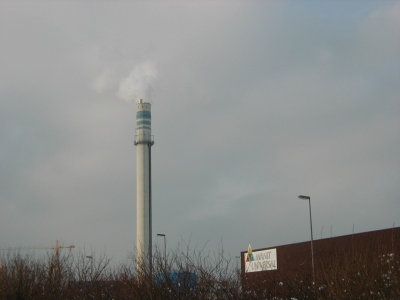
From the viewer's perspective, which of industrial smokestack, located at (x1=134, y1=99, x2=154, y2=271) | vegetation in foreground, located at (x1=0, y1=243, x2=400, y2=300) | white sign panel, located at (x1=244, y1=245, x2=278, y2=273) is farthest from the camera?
industrial smokestack, located at (x1=134, y1=99, x2=154, y2=271)

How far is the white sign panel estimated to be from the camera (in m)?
47.2

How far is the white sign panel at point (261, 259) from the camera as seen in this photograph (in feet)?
155

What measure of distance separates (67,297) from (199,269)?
707cm

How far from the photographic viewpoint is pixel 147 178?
5719 cm

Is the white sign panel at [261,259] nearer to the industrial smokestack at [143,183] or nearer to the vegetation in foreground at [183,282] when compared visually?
the industrial smokestack at [143,183]

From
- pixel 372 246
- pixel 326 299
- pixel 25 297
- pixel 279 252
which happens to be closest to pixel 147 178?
pixel 279 252

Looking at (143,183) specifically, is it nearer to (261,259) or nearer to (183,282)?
(261,259)

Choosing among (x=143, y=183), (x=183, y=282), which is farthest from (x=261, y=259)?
(x=183, y=282)

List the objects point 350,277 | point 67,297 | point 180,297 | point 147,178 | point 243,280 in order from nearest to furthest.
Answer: point 350,277
point 180,297
point 243,280
point 67,297
point 147,178

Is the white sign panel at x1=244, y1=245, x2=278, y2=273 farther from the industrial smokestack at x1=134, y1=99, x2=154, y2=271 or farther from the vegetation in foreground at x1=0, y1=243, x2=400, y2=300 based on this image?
the vegetation in foreground at x1=0, y1=243, x2=400, y2=300

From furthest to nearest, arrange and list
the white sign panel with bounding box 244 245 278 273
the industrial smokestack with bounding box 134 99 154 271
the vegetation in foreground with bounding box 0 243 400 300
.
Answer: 1. the industrial smokestack with bounding box 134 99 154 271
2. the white sign panel with bounding box 244 245 278 273
3. the vegetation in foreground with bounding box 0 243 400 300

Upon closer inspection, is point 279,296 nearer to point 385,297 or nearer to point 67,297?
point 385,297

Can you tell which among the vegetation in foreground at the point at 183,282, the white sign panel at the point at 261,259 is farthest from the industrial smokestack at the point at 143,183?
the vegetation in foreground at the point at 183,282

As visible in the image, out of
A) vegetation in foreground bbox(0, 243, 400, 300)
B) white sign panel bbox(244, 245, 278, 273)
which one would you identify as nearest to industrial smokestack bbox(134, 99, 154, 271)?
white sign panel bbox(244, 245, 278, 273)
